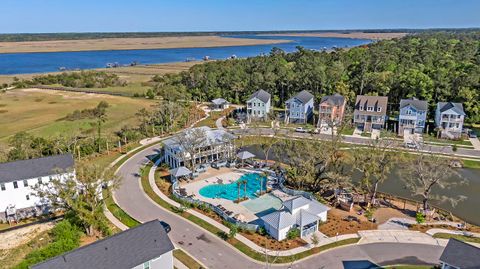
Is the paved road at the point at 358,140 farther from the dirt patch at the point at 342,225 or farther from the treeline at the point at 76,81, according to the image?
the treeline at the point at 76,81

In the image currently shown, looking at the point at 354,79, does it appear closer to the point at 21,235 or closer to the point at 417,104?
the point at 417,104

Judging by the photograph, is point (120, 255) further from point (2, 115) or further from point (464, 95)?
point (2, 115)

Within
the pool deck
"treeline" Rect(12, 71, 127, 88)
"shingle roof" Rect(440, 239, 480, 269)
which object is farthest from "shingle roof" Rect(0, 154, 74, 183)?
"treeline" Rect(12, 71, 127, 88)

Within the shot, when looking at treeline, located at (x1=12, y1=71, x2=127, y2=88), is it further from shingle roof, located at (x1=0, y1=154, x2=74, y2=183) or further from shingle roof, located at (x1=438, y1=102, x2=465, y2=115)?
shingle roof, located at (x1=438, y1=102, x2=465, y2=115)

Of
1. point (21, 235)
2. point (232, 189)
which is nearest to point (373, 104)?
point (232, 189)

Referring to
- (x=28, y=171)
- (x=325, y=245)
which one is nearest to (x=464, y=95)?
(x=325, y=245)
